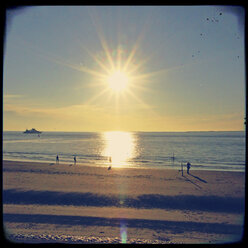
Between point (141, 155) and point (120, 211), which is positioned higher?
point (120, 211)

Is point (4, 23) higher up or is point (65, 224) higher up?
point (4, 23)

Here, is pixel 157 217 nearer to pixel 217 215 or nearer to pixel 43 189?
pixel 217 215

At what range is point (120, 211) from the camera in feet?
34.7

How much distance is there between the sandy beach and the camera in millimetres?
7898

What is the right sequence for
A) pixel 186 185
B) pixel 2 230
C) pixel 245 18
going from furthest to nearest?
pixel 186 185 < pixel 2 230 < pixel 245 18

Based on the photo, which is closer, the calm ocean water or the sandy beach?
the sandy beach

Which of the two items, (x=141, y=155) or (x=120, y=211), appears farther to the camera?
(x=141, y=155)

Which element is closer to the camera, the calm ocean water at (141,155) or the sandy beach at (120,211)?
the sandy beach at (120,211)

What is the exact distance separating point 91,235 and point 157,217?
3453mm

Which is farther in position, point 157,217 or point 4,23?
point 157,217

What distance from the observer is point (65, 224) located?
8.70 metres

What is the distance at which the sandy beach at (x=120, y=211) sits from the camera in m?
7.90
